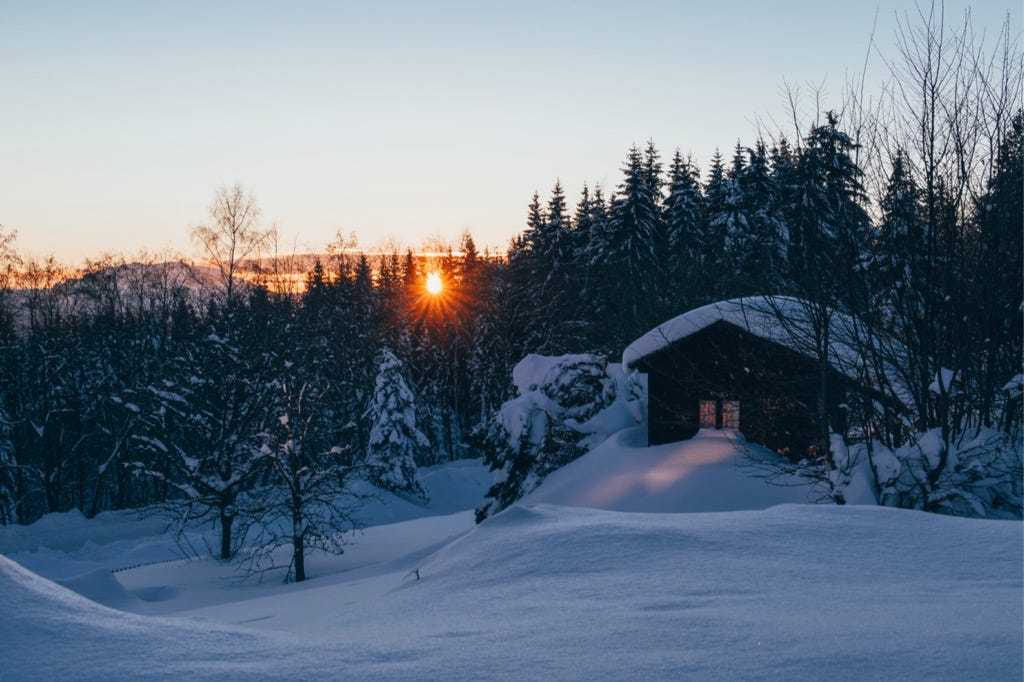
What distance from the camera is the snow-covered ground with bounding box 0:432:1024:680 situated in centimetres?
327

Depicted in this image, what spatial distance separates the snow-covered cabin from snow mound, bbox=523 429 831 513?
816mm

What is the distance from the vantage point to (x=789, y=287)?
13.1 meters

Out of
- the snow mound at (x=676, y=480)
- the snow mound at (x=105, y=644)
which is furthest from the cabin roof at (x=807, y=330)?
the snow mound at (x=105, y=644)

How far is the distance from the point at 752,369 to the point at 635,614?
12.0 m

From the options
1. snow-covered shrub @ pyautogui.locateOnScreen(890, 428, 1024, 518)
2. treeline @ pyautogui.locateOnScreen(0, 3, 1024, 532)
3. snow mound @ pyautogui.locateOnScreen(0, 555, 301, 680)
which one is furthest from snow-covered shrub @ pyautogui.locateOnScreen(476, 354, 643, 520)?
snow mound @ pyautogui.locateOnScreen(0, 555, 301, 680)

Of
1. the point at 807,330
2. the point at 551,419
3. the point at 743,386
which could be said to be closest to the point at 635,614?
the point at 807,330

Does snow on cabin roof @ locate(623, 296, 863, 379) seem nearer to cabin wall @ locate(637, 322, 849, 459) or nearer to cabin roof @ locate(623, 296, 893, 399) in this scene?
cabin roof @ locate(623, 296, 893, 399)

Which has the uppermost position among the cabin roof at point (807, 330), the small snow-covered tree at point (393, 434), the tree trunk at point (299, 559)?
the cabin roof at point (807, 330)

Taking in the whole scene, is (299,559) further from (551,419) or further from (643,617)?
(643,617)

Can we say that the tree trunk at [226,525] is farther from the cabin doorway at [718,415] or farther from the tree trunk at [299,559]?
the cabin doorway at [718,415]

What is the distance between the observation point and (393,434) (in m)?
38.2

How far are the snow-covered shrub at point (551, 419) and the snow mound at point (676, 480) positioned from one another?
80 centimetres

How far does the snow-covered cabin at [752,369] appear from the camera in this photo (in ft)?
41.1

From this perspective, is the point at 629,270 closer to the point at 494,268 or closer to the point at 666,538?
the point at 494,268
